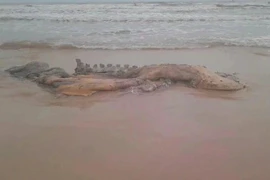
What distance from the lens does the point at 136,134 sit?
165 inches

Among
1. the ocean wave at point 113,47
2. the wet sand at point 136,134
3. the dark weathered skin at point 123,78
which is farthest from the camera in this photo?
the ocean wave at point 113,47

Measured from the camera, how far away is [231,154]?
365cm

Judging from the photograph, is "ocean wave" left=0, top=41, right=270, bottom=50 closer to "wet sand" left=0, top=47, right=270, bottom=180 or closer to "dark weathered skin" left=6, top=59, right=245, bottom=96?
"dark weathered skin" left=6, top=59, right=245, bottom=96

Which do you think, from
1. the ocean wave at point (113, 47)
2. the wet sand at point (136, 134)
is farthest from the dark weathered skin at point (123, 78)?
the ocean wave at point (113, 47)

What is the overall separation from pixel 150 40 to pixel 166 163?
334 inches

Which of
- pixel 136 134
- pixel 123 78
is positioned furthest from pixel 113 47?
pixel 136 134

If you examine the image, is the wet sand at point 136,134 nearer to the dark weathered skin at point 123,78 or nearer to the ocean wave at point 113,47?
Result: the dark weathered skin at point 123,78

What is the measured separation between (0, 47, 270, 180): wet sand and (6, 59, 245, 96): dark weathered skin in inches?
9.9

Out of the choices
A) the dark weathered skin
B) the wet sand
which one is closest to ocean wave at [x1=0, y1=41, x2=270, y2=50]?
the dark weathered skin

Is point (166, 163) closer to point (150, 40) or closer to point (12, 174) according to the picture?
point (12, 174)

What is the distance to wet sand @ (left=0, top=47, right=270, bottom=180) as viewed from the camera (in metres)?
3.35

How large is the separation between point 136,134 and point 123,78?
108 inches

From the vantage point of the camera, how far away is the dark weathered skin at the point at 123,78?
6039mm

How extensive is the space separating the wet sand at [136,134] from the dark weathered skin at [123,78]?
0.83ft
